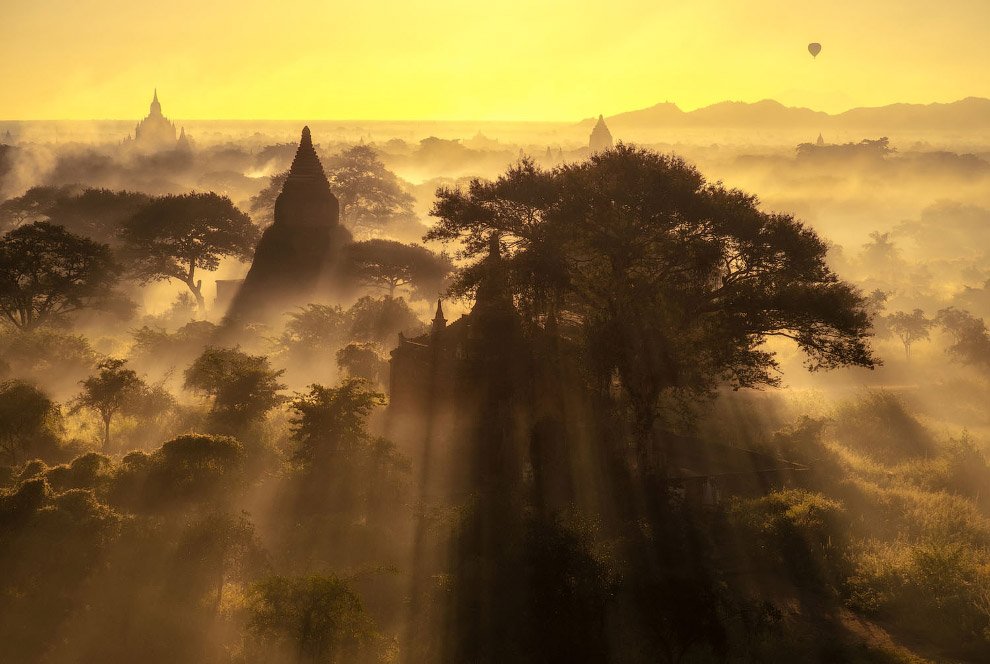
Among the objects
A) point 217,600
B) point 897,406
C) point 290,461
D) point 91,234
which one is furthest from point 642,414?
point 91,234

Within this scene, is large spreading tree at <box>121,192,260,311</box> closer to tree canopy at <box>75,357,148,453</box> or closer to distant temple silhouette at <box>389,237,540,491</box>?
tree canopy at <box>75,357,148,453</box>

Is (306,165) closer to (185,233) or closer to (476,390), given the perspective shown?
(185,233)

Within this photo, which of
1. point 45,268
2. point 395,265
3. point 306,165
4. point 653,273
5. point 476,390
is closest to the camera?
point 653,273

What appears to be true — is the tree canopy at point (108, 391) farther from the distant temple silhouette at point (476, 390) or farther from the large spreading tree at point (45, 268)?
the large spreading tree at point (45, 268)

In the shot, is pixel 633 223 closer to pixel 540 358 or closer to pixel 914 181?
pixel 540 358

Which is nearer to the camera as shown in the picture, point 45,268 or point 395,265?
point 45,268

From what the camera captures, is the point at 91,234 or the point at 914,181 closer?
the point at 91,234

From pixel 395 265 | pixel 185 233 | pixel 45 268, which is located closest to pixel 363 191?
pixel 185 233
